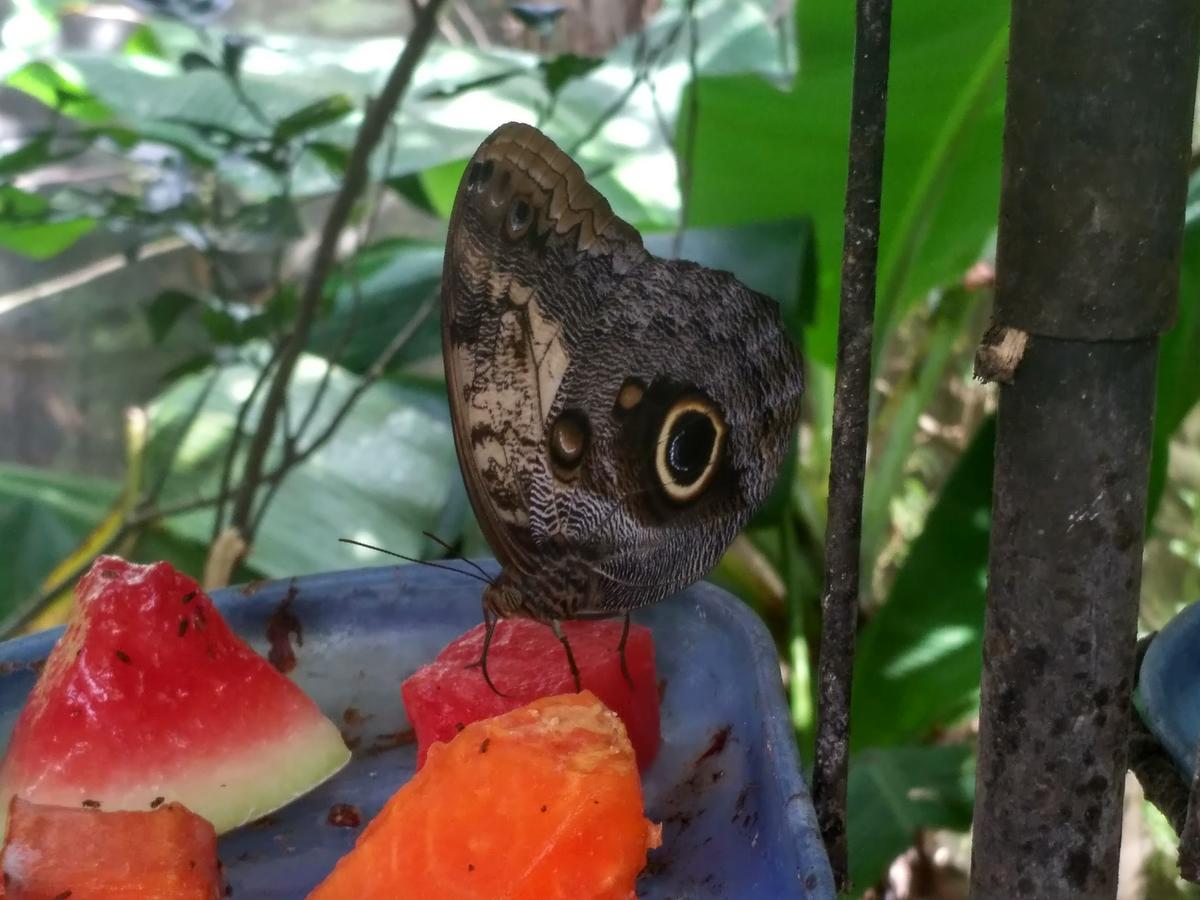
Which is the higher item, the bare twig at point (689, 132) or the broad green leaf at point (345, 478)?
the bare twig at point (689, 132)

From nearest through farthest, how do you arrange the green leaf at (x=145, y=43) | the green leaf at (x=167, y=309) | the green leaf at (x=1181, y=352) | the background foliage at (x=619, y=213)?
the green leaf at (x=1181, y=352) < the background foliage at (x=619, y=213) < the green leaf at (x=167, y=309) < the green leaf at (x=145, y=43)

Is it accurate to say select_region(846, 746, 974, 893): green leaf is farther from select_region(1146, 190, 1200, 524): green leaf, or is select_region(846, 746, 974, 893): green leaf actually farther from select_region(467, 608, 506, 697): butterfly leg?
select_region(467, 608, 506, 697): butterfly leg

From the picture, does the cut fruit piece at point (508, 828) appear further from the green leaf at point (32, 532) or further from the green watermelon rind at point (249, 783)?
the green leaf at point (32, 532)

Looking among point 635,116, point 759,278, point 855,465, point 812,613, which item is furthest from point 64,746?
point 635,116

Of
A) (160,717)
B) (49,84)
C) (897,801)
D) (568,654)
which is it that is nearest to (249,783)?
(160,717)

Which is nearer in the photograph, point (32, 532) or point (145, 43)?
point (32, 532)

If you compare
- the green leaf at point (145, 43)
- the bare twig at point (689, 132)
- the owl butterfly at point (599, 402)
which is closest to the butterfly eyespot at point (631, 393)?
the owl butterfly at point (599, 402)

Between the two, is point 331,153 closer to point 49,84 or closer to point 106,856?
point 49,84
